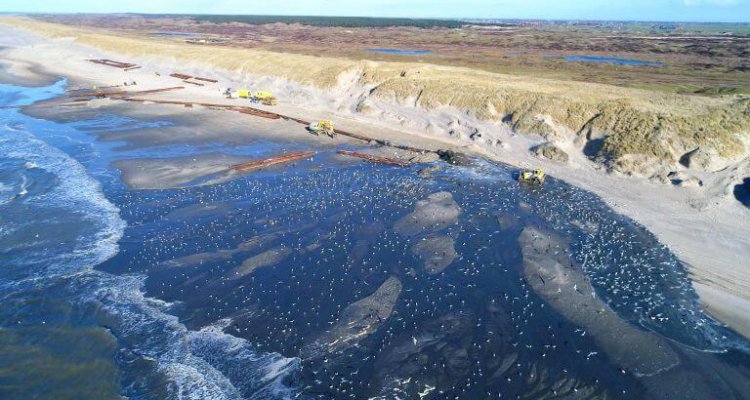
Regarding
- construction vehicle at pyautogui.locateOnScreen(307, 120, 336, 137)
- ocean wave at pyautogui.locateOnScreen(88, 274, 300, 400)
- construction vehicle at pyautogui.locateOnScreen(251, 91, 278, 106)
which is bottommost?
ocean wave at pyautogui.locateOnScreen(88, 274, 300, 400)

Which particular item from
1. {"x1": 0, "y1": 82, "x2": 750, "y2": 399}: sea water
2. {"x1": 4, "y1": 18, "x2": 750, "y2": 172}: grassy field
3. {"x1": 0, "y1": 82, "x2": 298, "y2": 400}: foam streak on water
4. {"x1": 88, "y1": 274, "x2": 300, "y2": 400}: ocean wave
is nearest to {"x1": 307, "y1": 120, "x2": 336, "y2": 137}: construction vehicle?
{"x1": 4, "y1": 18, "x2": 750, "y2": 172}: grassy field

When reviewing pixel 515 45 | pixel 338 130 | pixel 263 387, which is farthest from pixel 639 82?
pixel 515 45

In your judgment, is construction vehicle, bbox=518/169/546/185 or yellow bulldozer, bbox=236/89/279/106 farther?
yellow bulldozer, bbox=236/89/279/106

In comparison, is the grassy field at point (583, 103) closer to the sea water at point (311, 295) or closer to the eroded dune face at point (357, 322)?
the sea water at point (311, 295)

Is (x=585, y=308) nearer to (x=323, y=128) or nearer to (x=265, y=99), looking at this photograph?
(x=323, y=128)

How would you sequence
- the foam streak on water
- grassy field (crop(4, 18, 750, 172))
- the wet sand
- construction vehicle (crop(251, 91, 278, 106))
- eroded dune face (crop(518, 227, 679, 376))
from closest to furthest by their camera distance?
the foam streak on water → the wet sand → eroded dune face (crop(518, 227, 679, 376)) → grassy field (crop(4, 18, 750, 172)) → construction vehicle (crop(251, 91, 278, 106))

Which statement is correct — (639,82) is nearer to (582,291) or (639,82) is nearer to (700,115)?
(700,115)

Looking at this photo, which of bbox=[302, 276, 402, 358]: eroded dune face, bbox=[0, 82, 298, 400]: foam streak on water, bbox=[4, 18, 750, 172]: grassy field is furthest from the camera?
bbox=[4, 18, 750, 172]: grassy field

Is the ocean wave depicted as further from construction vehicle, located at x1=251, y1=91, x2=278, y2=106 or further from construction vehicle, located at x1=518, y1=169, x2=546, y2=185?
construction vehicle, located at x1=251, y1=91, x2=278, y2=106
